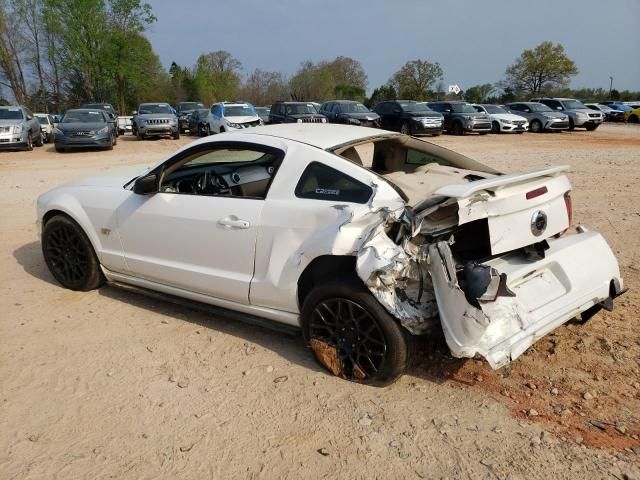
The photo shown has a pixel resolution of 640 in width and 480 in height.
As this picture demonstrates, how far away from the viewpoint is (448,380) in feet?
11.1

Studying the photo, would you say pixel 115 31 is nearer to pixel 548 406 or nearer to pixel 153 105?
pixel 153 105

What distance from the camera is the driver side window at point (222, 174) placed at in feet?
13.2

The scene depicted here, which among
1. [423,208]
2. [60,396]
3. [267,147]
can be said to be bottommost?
[60,396]

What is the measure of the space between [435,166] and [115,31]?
177 ft

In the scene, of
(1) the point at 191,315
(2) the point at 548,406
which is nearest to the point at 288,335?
(1) the point at 191,315

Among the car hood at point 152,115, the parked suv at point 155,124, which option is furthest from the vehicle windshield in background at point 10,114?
the car hood at point 152,115

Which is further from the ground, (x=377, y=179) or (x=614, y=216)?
(x=377, y=179)

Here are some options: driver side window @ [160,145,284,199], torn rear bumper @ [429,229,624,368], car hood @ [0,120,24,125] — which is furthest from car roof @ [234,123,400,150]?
car hood @ [0,120,24,125]

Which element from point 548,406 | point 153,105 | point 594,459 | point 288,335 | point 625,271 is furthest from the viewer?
point 153,105

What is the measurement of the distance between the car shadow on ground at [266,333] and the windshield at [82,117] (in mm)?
16068

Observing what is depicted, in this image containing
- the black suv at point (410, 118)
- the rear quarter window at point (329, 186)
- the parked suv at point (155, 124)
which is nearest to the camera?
the rear quarter window at point (329, 186)

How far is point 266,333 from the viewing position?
4129mm

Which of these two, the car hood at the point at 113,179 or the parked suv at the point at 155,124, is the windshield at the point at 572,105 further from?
the car hood at the point at 113,179

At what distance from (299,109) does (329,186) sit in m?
21.1
